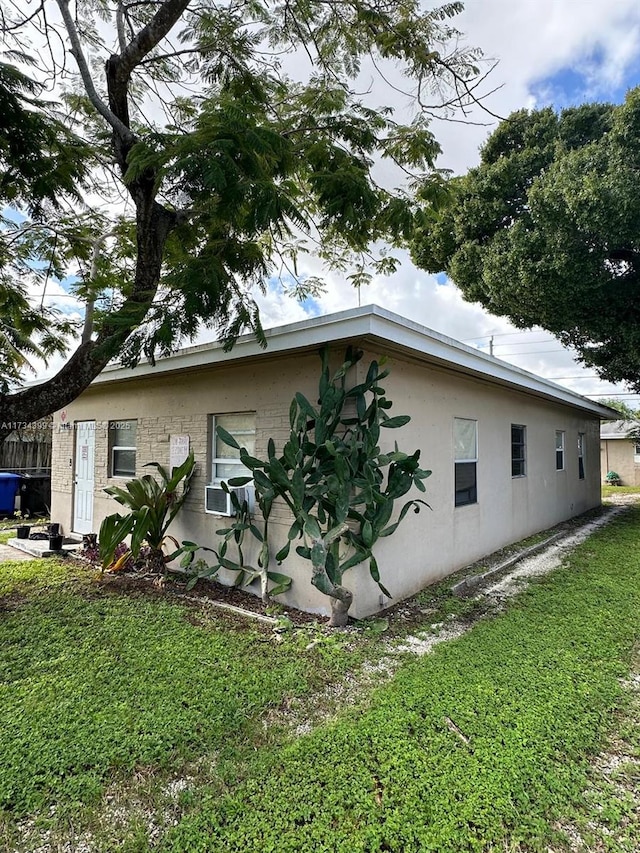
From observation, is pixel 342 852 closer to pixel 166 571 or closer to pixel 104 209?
pixel 166 571

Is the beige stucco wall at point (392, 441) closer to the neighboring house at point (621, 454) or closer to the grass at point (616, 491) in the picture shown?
the grass at point (616, 491)

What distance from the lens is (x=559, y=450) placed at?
11172 mm

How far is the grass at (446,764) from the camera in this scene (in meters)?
2.03

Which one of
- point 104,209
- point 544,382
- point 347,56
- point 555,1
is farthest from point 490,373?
point 104,209

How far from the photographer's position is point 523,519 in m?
8.79

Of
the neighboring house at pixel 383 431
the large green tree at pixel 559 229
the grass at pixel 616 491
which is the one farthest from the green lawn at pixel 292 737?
the grass at pixel 616 491

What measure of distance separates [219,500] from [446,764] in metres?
3.94

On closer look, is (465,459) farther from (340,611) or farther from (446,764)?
(446,764)

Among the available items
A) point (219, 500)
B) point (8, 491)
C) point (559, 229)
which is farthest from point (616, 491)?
point (8, 491)

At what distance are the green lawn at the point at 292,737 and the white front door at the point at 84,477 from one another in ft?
12.7

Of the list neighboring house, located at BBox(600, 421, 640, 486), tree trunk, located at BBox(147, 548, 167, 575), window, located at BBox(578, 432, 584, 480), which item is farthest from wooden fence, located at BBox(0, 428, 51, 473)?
neighboring house, located at BBox(600, 421, 640, 486)

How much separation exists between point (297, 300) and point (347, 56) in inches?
132

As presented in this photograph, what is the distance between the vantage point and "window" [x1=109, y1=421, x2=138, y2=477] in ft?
24.7

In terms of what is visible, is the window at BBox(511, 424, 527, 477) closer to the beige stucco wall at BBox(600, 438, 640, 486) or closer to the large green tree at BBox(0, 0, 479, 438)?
the large green tree at BBox(0, 0, 479, 438)
